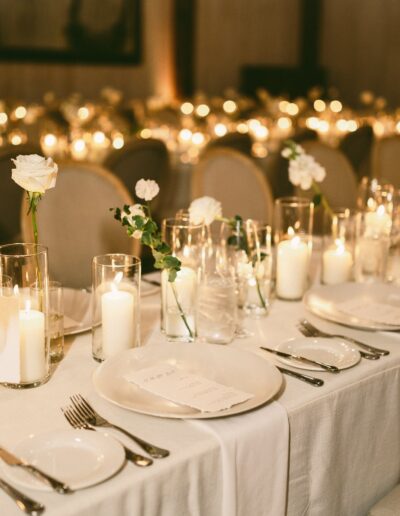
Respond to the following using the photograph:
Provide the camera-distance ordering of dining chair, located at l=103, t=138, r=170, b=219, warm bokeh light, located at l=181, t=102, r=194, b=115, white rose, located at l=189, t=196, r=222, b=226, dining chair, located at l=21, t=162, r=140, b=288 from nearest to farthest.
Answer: white rose, located at l=189, t=196, r=222, b=226, dining chair, located at l=21, t=162, r=140, b=288, dining chair, located at l=103, t=138, r=170, b=219, warm bokeh light, located at l=181, t=102, r=194, b=115

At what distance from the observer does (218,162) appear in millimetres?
3250

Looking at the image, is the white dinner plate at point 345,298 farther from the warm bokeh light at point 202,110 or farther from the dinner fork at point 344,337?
the warm bokeh light at point 202,110

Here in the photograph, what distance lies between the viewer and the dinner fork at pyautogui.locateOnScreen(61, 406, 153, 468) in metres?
1.13

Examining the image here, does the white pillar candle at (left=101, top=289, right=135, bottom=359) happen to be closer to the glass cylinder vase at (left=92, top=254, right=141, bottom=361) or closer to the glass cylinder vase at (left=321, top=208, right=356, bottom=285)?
the glass cylinder vase at (left=92, top=254, right=141, bottom=361)

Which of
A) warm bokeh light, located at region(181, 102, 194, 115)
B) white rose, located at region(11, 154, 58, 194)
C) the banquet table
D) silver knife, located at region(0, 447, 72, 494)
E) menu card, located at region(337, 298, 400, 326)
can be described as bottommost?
the banquet table

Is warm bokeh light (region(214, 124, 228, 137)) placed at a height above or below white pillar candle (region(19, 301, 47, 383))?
above

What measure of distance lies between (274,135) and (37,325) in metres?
4.56

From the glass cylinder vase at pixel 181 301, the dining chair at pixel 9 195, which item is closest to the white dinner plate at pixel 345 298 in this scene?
the glass cylinder vase at pixel 181 301

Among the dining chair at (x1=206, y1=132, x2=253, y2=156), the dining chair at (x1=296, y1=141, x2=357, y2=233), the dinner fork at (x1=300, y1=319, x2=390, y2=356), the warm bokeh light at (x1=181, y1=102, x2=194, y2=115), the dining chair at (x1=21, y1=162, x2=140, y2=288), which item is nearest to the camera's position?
the dinner fork at (x1=300, y1=319, x2=390, y2=356)

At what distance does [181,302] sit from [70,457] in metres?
0.64

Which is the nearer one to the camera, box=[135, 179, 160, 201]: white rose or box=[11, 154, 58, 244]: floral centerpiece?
box=[11, 154, 58, 244]: floral centerpiece

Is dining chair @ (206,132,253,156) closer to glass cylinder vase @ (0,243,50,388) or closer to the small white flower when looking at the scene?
the small white flower

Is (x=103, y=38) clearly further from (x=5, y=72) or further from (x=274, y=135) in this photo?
(x=274, y=135)

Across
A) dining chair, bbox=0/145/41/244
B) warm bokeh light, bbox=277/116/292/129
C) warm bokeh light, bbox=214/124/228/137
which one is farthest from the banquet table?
warm bokeh light, bbox=214/124/228/137
